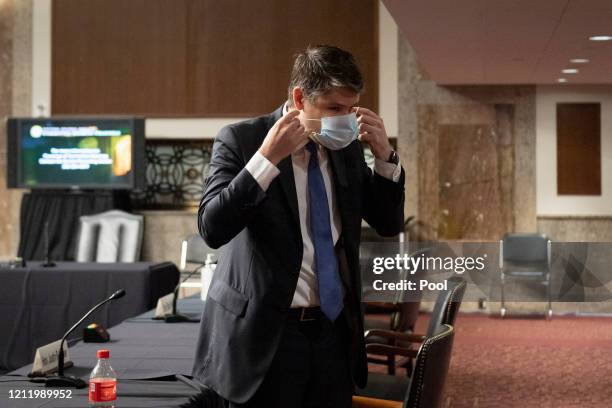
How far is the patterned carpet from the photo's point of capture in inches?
223

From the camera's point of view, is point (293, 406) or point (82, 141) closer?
point (293, 406)

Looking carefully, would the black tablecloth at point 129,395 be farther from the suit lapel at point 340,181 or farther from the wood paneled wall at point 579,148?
the wood paneled wall at point 579,148

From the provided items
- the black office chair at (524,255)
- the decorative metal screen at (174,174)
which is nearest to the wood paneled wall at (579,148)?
the black office chair at (524,255)

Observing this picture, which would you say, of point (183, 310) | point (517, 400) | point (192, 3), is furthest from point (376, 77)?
point (183, 310)

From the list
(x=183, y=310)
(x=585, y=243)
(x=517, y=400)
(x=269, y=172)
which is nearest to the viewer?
(x=269, y=172)

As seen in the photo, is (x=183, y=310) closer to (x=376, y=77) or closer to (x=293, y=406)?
(x=293, y=406)

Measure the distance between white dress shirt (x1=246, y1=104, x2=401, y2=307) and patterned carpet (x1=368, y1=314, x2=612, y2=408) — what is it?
368 centimetres

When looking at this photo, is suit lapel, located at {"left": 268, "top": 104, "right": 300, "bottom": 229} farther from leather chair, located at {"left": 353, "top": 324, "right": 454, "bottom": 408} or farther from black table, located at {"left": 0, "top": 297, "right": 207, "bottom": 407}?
black table, located at {"left": 0, "top": 297, "right": 207, "bottom": 407}

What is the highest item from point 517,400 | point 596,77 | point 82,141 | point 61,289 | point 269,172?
point 596,77

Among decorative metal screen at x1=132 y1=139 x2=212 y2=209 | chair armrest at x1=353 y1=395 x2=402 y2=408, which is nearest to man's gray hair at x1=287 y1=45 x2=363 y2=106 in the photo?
chair armrest at x1=353 y1=395 x2=402 y2=408

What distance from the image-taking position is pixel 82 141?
32.0ft

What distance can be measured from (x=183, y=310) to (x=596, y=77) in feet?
21.4

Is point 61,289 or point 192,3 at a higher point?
point 192,3

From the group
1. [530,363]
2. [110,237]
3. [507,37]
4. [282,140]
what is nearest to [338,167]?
[282,140]
